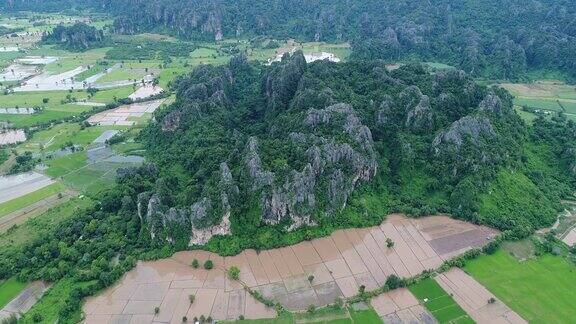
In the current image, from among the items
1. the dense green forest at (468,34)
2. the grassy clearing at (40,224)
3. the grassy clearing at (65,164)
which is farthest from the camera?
the dense green forest at (468,34)

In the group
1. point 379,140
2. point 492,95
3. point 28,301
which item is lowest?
point 28,301

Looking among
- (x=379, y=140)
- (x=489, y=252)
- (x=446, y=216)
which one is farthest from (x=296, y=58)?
(x=489, y=252)

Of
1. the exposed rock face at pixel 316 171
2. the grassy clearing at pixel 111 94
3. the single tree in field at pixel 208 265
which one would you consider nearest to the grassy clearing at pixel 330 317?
the single tree in field at pixel 208 265

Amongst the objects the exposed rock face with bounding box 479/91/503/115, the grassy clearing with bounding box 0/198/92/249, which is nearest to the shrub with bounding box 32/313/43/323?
the grassy clearing with bounding box 0/198/92/249

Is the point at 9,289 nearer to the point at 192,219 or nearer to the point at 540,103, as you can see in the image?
the point at 192,219

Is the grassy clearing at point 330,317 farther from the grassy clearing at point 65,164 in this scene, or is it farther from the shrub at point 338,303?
the grassy clearing at point 65,164

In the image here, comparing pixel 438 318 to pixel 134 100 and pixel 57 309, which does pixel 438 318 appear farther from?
pixel 134 100
